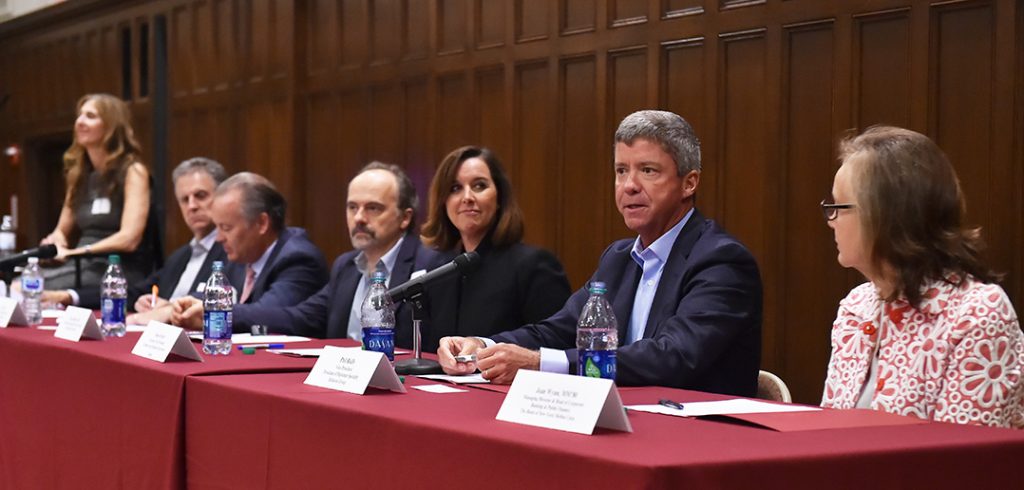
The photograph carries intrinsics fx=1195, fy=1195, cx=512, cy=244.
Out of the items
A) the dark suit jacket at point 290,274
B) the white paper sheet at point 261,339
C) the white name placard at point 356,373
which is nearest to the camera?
the white name placard at point 356,373

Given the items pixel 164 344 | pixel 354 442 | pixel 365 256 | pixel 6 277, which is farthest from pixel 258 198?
pixel 354 442

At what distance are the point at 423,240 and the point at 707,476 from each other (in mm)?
2540

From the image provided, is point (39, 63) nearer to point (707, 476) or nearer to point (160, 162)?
point (160, 162)

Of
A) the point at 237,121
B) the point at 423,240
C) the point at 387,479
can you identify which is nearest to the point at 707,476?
the point at 387,479

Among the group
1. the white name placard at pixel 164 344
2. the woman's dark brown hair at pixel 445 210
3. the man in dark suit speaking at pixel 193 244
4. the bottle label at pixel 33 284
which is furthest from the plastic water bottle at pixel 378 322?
the man in dark suit speaking at pixel 193 244

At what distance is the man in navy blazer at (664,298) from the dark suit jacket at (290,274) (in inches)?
63.3

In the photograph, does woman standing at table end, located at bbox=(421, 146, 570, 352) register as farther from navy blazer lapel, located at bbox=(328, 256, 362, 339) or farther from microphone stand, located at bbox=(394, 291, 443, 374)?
microphone stand, located at bbox=(394, 291, 443, 374)

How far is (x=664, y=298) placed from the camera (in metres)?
2.97

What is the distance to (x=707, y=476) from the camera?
5.16ft

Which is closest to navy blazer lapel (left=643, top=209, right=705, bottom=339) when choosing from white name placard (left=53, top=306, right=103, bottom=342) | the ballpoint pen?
the ballpoint pen

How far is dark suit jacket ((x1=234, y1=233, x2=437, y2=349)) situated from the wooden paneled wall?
153cm

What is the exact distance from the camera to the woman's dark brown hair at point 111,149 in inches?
240

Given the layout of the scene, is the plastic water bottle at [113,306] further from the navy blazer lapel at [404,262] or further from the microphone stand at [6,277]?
the microphone stand at [6,277]

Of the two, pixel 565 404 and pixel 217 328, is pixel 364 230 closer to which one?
pixel 217 328
